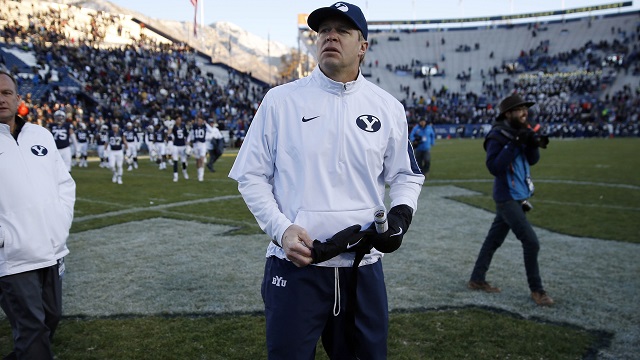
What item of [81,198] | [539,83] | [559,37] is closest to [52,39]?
[81,198]

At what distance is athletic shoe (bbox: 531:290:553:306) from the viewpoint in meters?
5.76

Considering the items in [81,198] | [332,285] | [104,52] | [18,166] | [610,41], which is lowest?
[81,198]

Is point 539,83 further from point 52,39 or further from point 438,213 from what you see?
point 438,213

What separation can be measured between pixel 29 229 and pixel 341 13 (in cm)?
252

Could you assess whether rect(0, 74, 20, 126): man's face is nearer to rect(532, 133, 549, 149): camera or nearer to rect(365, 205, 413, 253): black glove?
rect(365, 205, 413, 253): black glove

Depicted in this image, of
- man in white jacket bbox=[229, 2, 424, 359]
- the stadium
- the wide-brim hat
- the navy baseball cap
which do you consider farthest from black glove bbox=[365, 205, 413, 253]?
the wide-brim hat

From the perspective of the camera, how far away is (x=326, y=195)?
2684 millimetres

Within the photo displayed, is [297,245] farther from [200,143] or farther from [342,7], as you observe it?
[200,143]

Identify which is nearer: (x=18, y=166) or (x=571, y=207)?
(x=18, y=166)

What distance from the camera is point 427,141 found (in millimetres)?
17281

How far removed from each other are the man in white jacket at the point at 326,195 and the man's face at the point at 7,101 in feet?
6.29

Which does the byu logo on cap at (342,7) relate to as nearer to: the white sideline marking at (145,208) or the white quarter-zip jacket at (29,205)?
the white quarter-zip jacket at (29,205)

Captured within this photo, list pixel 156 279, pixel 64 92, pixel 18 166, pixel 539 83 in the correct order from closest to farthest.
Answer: pixel 18 166, pixel 156 279, pixel 64 92, pixel 539 83

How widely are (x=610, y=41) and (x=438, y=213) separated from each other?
68.1 metres
